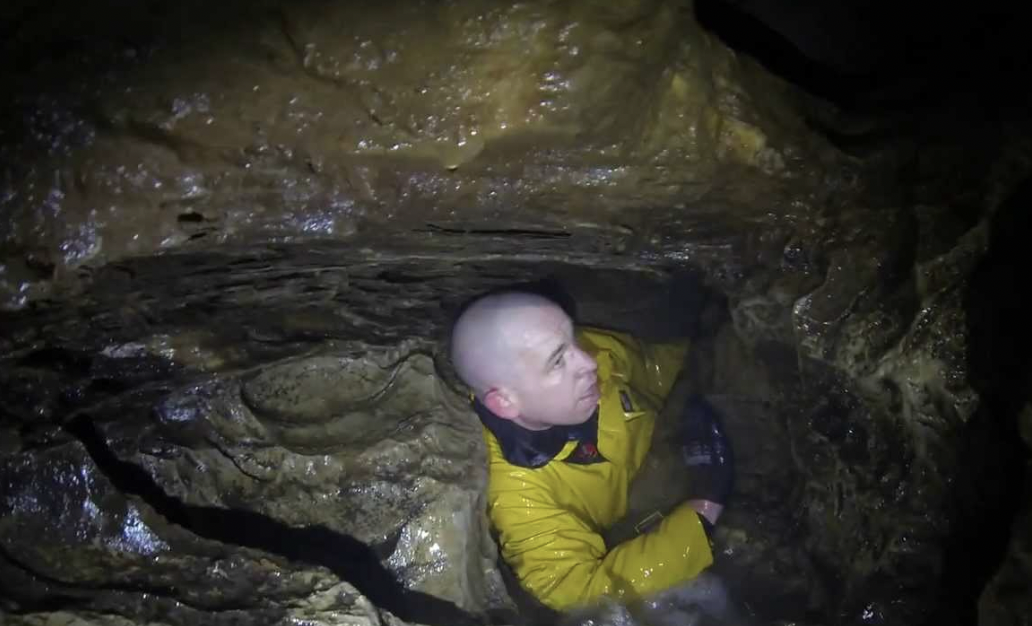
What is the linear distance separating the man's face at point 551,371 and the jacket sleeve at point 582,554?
38 centimetres

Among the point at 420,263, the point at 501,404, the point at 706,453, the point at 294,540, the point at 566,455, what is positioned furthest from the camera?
the point at 706,453

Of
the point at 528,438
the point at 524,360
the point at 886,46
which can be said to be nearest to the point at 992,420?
the point at 886,46

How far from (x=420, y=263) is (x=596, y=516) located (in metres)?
1.71

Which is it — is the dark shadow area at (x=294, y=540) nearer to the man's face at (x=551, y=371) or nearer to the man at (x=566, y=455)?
the man at (x=566, y=455)

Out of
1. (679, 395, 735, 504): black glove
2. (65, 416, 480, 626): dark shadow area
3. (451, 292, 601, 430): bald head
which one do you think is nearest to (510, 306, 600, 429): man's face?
(451, 292, 601, 430): bald head

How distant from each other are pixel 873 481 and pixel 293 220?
2162 mm

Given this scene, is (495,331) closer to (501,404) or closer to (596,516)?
(501,404)

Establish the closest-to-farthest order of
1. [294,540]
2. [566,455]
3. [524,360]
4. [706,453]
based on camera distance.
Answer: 1. [294,540]
2. [524,360]
3. [566,455]
4. [706,453]

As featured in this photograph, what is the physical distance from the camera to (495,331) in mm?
3383

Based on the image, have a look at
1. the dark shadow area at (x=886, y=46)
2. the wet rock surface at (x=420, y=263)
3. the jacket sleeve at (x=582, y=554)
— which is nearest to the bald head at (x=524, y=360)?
the wet rock surface at (x=420, y=263)

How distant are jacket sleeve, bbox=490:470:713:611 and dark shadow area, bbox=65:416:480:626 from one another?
1.41ft

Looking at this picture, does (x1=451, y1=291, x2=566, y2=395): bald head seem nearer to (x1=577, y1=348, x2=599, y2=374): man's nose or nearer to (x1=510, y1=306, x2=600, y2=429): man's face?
(x1=510, y1=306, x2=600, y2=429): man's face

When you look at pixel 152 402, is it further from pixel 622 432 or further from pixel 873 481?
pixel 873 481

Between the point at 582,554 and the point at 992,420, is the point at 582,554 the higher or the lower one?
the lower one
